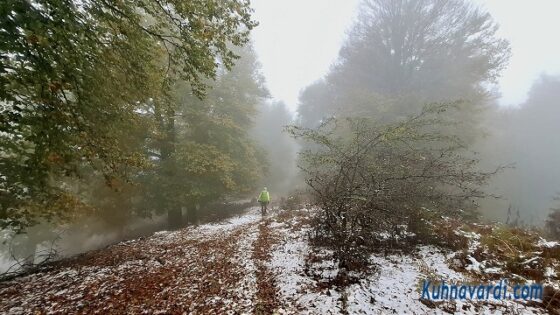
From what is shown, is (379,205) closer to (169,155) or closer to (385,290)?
(385,290)

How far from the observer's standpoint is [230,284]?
21.2 feet

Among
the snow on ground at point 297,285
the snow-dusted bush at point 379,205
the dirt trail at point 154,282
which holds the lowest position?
the dirt trail at point 154,282

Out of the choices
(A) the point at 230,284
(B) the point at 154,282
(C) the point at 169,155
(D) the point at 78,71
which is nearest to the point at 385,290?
(A) the point at 230,284

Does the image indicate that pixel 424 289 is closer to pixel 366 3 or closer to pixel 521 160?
pixel 366 3

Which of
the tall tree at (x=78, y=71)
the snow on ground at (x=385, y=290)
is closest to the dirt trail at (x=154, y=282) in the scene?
the snow on ground at (x=385, y=290)

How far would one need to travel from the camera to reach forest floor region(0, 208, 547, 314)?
5312 mm

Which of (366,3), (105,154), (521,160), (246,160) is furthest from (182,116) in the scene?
(521,160)

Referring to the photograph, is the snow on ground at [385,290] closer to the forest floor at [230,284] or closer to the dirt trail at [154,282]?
the forest floor at [230,284]

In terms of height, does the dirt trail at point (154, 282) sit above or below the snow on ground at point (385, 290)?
below

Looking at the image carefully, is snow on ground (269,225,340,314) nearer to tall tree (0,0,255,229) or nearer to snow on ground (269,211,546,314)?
snow on ground (269,211,546,314)

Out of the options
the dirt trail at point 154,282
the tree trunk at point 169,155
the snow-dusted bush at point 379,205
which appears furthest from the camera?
the tree trunk at point 169,155

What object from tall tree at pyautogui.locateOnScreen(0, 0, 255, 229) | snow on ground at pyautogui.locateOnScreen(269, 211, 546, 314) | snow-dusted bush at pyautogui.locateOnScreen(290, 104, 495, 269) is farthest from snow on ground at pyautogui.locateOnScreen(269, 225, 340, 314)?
tall tree at pyautogui.locateOnScreen(0, 0, 255, 229)

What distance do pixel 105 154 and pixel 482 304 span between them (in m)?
8.03

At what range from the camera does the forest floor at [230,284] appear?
5.31m
